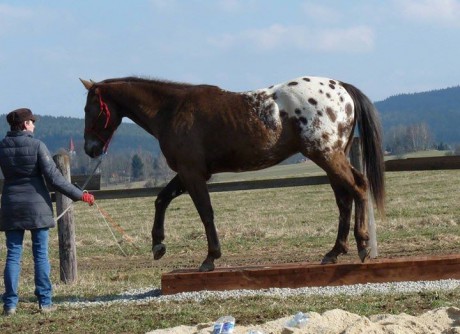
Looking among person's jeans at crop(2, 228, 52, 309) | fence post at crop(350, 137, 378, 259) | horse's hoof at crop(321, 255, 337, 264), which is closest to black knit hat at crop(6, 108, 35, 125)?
person's jeans at crop(2, 228, 52, 309)

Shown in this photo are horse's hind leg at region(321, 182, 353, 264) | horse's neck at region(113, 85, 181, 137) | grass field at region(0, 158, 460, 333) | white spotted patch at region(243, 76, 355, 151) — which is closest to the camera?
grass field at region(0, 158, 460, 333)

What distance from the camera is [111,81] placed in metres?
9.93

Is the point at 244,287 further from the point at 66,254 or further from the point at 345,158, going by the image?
the point at 66,254

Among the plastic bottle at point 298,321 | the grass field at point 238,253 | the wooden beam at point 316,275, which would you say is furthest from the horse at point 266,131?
the plastic bottle at point 298,321

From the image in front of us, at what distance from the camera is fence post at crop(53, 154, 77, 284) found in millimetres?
11742

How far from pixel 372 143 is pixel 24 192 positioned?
3721 millimetres

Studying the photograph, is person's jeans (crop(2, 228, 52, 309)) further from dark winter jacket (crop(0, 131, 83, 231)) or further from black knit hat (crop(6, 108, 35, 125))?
black knit hat (crop(6, 108, 35, 125))

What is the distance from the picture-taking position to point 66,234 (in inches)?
469

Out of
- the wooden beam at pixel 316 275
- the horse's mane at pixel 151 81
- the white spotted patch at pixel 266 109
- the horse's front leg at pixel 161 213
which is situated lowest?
the wooden beam at pixel 316 275

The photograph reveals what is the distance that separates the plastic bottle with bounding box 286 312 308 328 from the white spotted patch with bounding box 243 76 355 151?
2885mm

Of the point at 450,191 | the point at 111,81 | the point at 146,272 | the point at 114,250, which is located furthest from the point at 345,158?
the point at 450,191

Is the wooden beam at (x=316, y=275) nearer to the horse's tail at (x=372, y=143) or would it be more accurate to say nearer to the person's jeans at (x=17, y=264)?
the horse's tail at (x=372, y=143)

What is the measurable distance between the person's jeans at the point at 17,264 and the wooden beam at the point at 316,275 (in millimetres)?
1318

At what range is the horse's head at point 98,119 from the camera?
9773 millimetres
